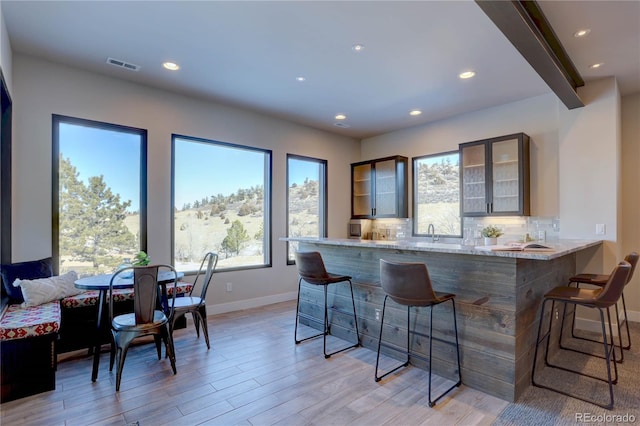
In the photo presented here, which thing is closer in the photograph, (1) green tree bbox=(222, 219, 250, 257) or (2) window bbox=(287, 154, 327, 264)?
(1) green tree bbox=(222, 219, 250, 257)

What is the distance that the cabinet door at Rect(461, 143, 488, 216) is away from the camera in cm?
470

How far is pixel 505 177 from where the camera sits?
178 inches

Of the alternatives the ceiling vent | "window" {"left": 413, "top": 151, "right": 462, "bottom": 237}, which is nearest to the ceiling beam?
"window" {"left": 413, "top": 151, "right": 462, "bottom": 237}

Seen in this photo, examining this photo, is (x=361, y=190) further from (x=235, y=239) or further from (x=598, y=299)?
(x=598, y=299)

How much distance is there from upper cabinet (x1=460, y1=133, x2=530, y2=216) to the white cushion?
16.5 ft

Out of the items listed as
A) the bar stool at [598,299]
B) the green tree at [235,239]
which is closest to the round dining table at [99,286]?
the green tree at [235,239]

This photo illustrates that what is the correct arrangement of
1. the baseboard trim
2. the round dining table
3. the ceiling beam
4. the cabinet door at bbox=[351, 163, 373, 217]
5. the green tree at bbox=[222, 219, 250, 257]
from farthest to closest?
the cabinet door at bbox=[351, 163, 373, 217] → the green tree at bbox=[222, 219, 250, 257] → the baseboard trim → the round dining table → the ceiling beam

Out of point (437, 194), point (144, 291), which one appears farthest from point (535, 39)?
point (144, 291)

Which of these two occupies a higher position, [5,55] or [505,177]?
[5,55]

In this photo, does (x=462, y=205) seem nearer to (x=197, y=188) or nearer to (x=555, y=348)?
(x=555, y=348)

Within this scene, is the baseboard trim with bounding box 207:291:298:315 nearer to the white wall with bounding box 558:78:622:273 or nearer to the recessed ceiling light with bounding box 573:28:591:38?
the white wall with bounding box 558:78:622:273

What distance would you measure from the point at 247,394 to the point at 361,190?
4.63m

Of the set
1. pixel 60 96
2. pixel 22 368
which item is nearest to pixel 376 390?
pixel 22 368

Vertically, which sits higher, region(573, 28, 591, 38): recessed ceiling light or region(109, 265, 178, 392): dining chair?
region(573, 28, 591, 38): recessed ceiling light
